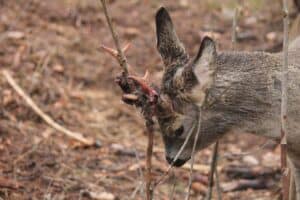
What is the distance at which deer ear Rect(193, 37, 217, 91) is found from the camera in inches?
133

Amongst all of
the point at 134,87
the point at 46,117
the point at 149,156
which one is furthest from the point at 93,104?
the point at 134,87

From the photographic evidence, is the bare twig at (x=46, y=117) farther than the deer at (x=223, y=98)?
Yes

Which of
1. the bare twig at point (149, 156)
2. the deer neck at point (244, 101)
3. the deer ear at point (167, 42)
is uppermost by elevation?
the deer ear at point (167, 42)

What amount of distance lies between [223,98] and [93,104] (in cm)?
245

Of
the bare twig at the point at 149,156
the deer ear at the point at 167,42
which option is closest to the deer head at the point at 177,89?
the deer ear at the point at 167,42

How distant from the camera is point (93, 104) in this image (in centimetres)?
628

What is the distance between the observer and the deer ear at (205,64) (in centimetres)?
339

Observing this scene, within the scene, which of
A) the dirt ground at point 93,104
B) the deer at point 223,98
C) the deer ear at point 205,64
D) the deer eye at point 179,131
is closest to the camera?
the deer ear at point 205,64

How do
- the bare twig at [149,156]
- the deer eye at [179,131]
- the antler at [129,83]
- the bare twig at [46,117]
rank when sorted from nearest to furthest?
1. the antler at [129,83]
2. the bare twig at [149,156]
3. the deer eye at [179,131]
4. the bare twig at [46,117]

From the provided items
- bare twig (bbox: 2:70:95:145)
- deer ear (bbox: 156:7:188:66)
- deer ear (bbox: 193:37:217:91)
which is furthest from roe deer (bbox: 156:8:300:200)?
bare twig (bbox: 2:70:95:145)

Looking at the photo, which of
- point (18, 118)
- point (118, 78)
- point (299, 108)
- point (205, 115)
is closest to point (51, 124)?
point (18, 118)

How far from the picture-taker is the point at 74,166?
510 centimetres

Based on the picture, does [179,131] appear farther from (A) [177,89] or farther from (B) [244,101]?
(B) [244,101]

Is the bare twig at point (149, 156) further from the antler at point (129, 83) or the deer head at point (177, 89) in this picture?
the deer head at point (177, 89)
